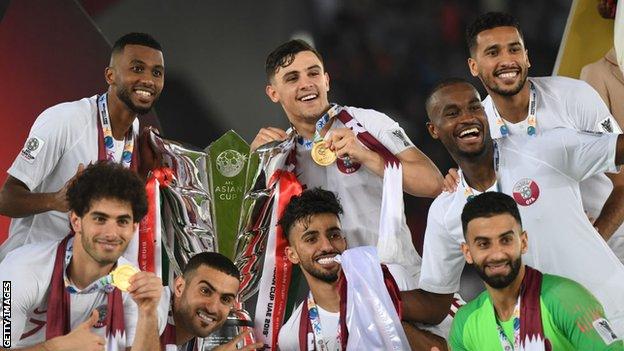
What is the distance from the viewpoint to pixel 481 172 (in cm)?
465

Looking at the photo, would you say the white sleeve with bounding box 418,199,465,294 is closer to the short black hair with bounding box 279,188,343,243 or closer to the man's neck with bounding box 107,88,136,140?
the short black hair with bounding box 279,188,343,243

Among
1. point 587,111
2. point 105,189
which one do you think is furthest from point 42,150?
point 587,111

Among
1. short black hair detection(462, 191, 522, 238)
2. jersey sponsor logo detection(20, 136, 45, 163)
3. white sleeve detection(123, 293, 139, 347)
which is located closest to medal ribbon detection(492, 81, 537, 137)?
short black hair detection(462, 191, 522, 238)

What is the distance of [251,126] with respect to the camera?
5824mm

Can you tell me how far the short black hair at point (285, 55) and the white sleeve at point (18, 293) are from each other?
1554 millimetres

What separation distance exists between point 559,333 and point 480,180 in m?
0.83

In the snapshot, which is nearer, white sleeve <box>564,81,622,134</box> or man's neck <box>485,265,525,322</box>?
man's neck <box>485,265,525,322</box>

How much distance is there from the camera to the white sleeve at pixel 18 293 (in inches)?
175

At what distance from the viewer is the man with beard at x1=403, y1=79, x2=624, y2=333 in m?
4.47

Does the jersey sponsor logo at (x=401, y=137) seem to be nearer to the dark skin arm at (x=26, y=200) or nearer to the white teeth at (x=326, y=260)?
the white teeth at (x=326, y=260)

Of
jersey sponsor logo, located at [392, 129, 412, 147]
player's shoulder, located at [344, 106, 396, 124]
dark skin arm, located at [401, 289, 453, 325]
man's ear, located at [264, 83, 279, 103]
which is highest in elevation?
man's ear, located at [264, 83, 279, 103]

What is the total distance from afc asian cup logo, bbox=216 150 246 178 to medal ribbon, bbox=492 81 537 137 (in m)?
1.23

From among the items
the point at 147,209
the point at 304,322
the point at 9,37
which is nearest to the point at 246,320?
the point at 304,322
